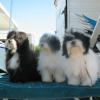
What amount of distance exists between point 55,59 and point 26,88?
586 millimetres

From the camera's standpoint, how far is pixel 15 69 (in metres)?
3.75

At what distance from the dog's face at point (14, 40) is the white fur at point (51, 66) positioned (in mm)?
286

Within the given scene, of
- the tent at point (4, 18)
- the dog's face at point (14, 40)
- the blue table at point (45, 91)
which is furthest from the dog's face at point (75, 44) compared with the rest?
the tent at point (4, 18)

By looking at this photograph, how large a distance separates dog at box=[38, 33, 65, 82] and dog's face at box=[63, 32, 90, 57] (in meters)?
0.22

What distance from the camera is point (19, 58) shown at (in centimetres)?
371

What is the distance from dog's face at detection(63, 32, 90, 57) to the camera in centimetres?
340

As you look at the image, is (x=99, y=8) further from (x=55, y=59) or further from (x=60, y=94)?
(x=60, y=94)

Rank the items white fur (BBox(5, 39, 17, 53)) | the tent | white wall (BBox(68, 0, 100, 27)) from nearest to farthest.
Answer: white fur (BBox(5, 39, 17, 53)) < white wall (BBox(68, 0, 100, 27)) < the tent

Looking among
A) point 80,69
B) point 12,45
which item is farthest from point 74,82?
point 12,45

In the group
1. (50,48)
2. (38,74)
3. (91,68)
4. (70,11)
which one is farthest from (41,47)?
(70,11)

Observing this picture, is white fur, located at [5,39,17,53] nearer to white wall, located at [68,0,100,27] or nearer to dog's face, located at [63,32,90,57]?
dog's face, located at [63,32,90,57]

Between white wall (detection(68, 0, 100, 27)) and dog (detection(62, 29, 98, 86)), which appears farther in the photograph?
white wall (detection(68, 0, 100, 27))

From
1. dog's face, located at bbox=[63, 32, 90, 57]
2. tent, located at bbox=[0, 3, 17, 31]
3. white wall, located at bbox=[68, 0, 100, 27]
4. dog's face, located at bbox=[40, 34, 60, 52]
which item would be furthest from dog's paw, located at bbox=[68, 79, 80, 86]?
tent, located at bbox=[0, 3, 17, 31]

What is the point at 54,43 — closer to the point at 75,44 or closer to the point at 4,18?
the point at 75,44
